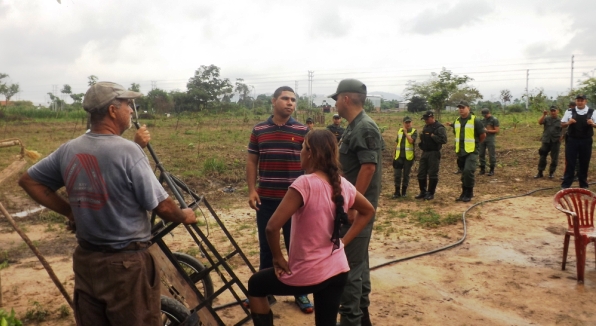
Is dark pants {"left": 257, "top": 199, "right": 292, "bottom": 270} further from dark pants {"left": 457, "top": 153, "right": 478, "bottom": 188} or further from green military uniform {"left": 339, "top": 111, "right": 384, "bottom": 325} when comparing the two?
dark pants {"left": 457, "top": 153, "right": 478, "bottom": 188}

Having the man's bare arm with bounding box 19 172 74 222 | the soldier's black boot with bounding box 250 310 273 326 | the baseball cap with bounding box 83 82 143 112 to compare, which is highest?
the baseball cap with bounding box 83 82 143 112

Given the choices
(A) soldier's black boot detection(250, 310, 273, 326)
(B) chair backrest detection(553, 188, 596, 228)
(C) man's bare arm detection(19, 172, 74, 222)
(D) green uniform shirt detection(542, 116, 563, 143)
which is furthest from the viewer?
(D) green uniform shirt detection(542, 116, 563, 143)

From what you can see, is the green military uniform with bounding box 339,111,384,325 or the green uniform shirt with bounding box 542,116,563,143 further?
the green uniform shirt with bounding box 542,116,563,143

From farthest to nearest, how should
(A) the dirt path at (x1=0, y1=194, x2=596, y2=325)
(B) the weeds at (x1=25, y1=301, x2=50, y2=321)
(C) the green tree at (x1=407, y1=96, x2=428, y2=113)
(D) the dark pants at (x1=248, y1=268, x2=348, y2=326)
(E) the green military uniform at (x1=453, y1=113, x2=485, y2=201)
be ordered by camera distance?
(C) the green tree at (x1=407, y1=96, x2=428, y2=113) → (E) the green military uniform at (x1=453, y1=113, x2=485, y2=201) → (A) the dirt path at (x1=0, y1=194, x2=596, y2=325) → (B) the weeds at (x1=25, y1=301, x2=50, y2=321) → (D) the dark pants at (x1=248, y1=268, x2=348, y2=326)

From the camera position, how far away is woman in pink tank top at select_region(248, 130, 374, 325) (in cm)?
260

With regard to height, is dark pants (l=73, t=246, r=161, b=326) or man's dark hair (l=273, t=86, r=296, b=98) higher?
man's dark hair (l=273, t=86, r=296, b=98)

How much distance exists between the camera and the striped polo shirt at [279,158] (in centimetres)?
416

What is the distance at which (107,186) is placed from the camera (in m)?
2.31

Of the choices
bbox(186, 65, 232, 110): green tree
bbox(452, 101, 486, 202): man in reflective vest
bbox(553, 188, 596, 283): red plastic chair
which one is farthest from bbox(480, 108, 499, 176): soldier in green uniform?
bbox(186, 65, 232, 110): green tree

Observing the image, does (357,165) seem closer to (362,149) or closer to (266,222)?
(362,149)

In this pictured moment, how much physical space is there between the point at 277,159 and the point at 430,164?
19.5ft

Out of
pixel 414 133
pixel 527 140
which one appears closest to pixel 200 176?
pixel 414 133

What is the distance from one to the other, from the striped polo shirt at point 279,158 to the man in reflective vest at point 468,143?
224 inches

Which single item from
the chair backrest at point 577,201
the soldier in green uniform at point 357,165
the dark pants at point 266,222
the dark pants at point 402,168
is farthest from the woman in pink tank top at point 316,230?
the dark pants at point 402,168
